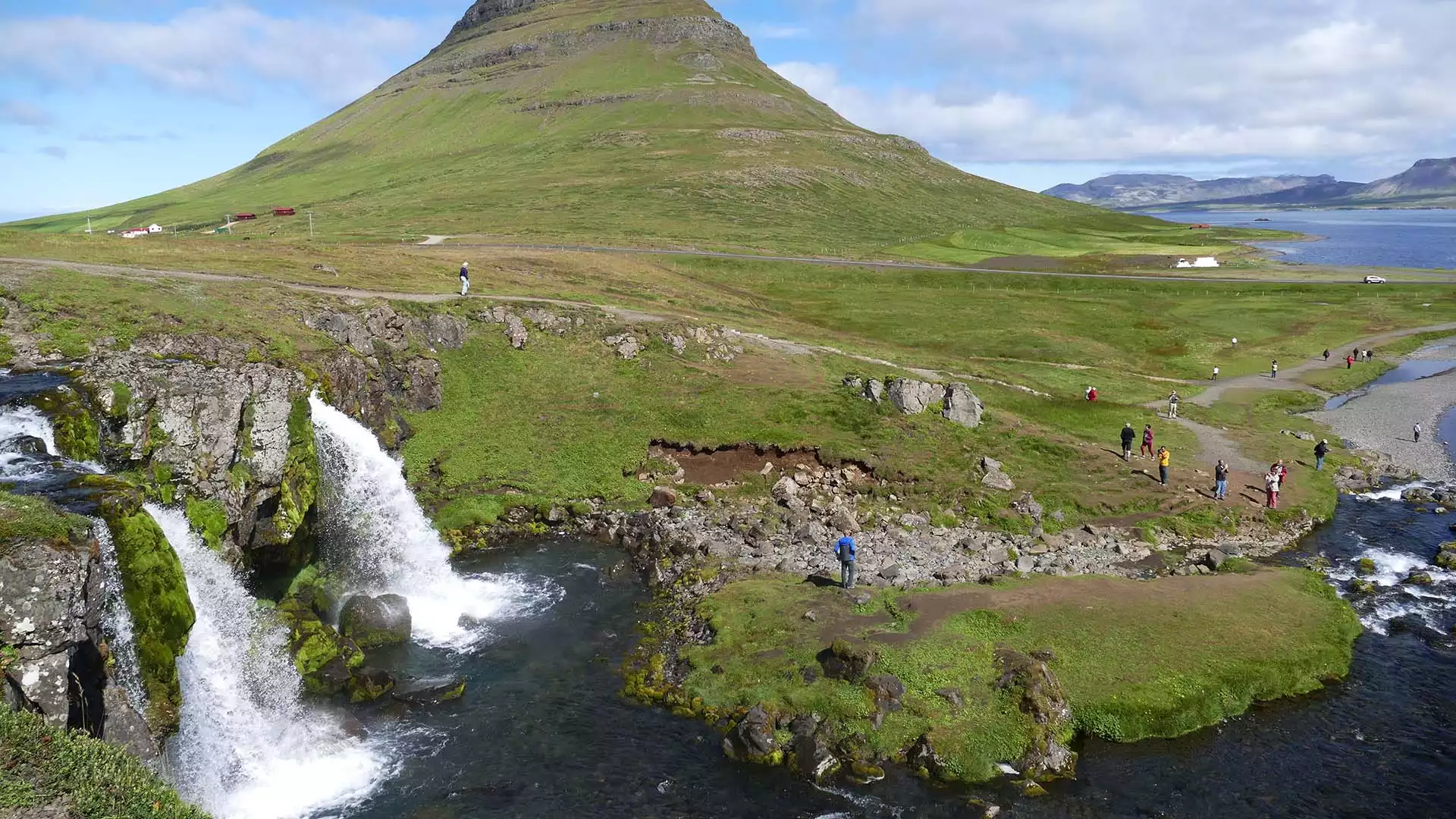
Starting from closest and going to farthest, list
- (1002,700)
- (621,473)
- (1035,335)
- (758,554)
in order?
(1002,700) → (758,554) → (621,473) → (1035,335)

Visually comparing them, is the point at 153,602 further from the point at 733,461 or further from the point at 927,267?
the point at 927,267

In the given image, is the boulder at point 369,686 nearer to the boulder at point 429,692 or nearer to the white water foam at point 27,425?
the boulder at point 429,692

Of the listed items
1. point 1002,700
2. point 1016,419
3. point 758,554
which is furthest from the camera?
point 1016,419

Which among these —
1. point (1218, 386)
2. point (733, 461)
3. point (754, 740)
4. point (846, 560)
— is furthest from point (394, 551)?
point (1218, 386)

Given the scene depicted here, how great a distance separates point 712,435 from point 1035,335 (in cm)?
5952

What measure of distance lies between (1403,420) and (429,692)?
85.0m

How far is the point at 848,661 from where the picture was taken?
31297 millimetres

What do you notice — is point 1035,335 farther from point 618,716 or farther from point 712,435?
point 618,716

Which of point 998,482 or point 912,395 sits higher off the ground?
point 912,395

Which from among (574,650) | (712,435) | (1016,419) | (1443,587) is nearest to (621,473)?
(712,435)

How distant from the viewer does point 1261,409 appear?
7838 centimetres

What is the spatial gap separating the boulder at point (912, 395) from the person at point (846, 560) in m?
24.0

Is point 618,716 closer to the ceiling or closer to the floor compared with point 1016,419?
closer to the floor

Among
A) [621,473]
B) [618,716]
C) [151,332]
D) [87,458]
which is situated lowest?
[618,716]
